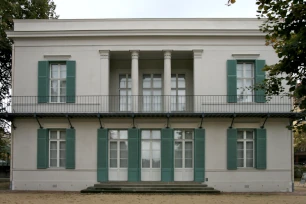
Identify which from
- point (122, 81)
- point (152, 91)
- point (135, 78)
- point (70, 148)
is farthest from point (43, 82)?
point (152, 91)

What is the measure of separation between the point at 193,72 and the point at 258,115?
10.8 ft

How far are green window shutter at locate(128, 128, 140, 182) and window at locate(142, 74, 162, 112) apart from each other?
1489mm

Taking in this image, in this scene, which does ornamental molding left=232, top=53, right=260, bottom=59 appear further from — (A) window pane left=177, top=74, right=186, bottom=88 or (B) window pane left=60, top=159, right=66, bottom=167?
(B) window pane left=60, top=159, right=66, bottom=167

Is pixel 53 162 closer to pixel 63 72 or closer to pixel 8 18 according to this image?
pixel 63 72

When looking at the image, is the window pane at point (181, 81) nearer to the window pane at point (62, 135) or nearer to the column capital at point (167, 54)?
the column capital at point (167, 54)

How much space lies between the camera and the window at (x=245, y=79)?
17375 millimetres

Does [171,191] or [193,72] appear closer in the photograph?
[171,191]

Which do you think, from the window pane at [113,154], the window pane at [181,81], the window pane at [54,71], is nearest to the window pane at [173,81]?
the window pane at [181,81]

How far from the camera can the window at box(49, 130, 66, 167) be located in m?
17.5

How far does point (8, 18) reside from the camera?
20500 mm

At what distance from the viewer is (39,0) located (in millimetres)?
22172

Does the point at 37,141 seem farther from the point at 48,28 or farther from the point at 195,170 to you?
the point at 195,170

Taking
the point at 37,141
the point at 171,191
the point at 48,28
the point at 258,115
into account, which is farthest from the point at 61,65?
the point at 258,115

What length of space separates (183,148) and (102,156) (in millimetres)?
3322
